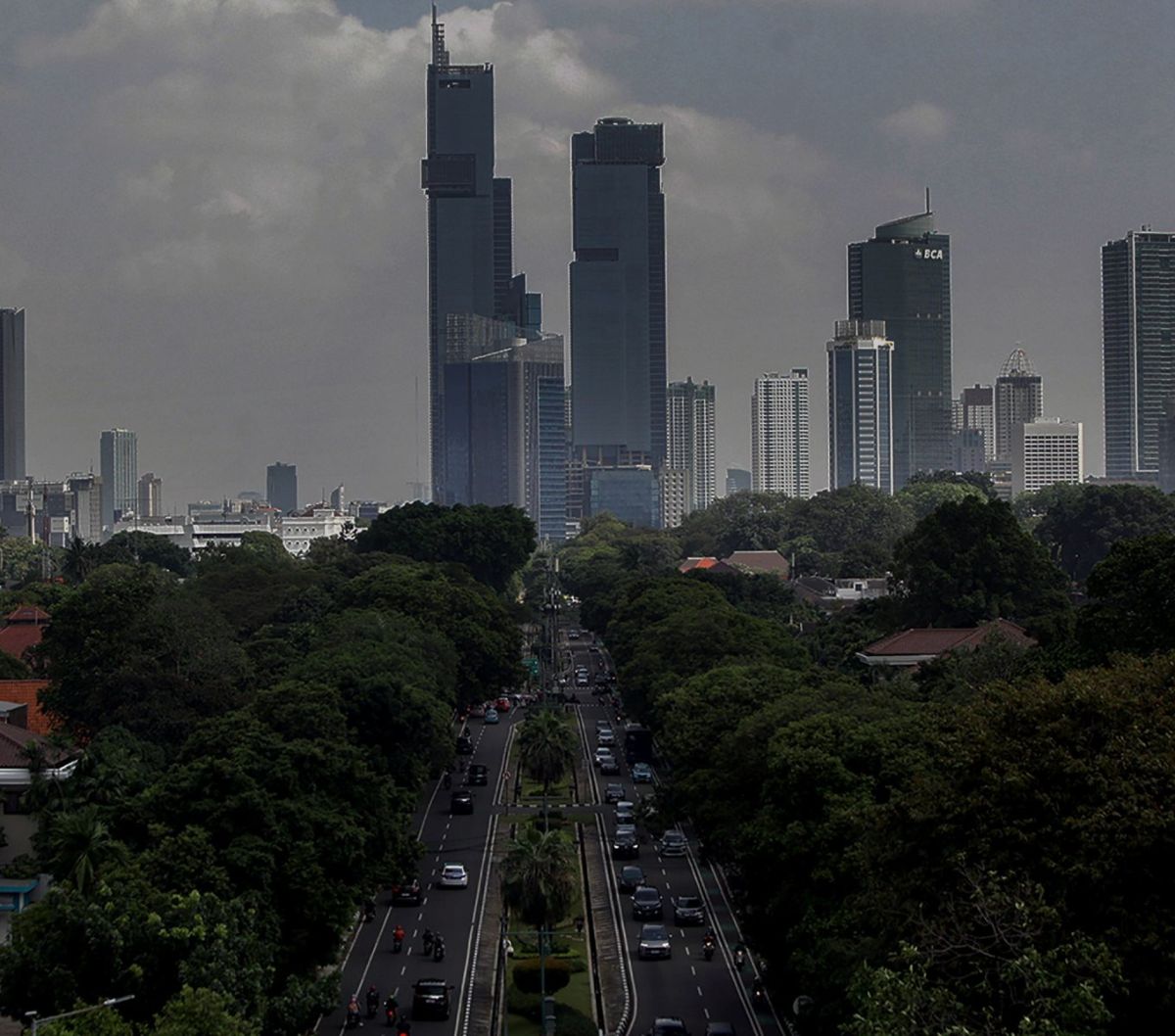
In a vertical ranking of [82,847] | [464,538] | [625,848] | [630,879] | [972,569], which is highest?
[464,538]

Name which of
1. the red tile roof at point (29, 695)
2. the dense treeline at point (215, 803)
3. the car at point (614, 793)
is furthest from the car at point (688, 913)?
the red tile roof at point (29, 695)

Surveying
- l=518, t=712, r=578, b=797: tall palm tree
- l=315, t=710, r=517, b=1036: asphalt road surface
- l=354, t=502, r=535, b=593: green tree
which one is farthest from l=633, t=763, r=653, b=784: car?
l=354, t=502, r=535, b=593: green tree

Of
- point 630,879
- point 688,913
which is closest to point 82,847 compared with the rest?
point 688,913

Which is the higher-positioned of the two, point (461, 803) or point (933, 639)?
point (933, 639)

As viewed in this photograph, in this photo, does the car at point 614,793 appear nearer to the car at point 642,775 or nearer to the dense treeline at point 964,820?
the car at point 642,775

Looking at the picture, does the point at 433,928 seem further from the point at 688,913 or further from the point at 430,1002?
the point at 430,1002

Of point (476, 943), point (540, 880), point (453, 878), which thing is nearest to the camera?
point (540, 880)

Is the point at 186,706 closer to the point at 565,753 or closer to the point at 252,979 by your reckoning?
the point at 565,753
